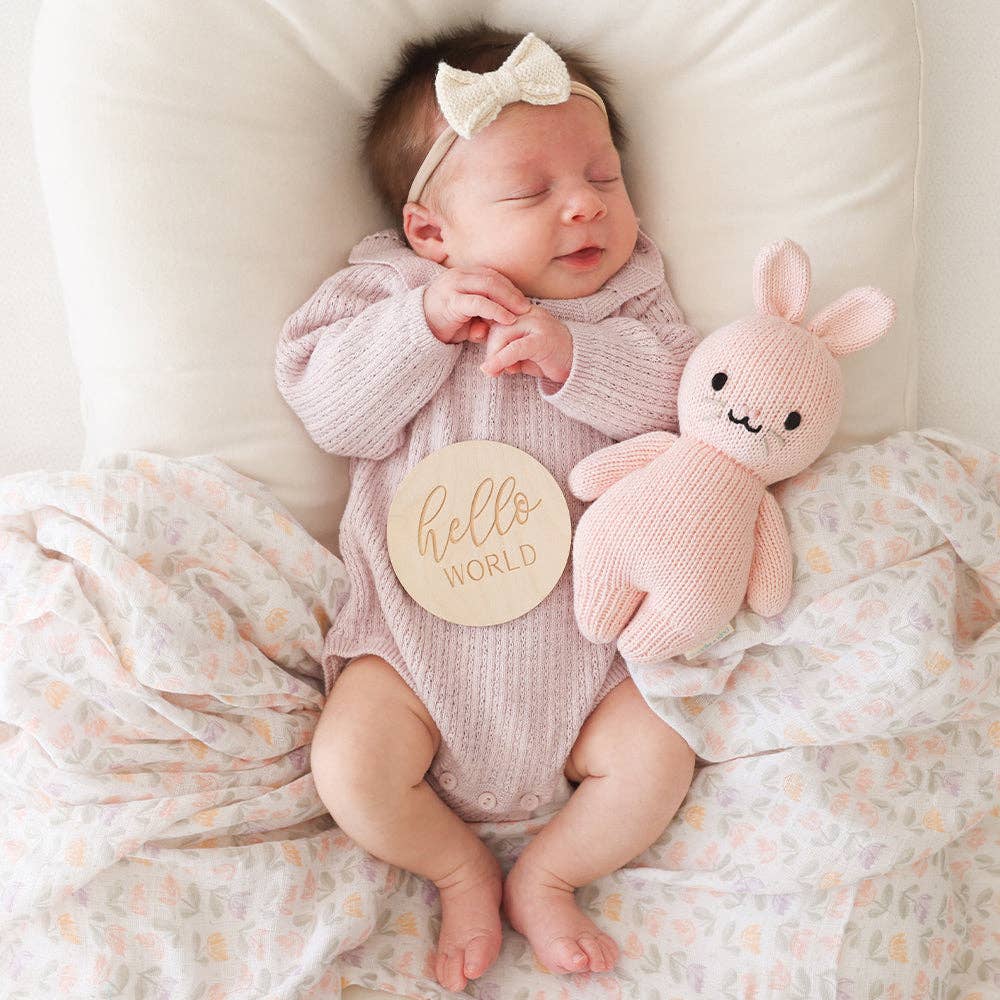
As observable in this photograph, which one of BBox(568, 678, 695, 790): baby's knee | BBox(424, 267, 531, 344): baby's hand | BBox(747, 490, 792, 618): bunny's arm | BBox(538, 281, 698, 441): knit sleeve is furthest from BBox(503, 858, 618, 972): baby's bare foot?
BBox(424, 267, 531, 344): baby's hand

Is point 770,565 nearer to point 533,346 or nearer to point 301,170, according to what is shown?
point 533,346

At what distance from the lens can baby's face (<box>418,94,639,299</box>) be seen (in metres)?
1.28

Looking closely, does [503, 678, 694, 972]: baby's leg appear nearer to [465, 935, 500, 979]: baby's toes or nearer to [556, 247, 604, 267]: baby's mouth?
[465, 935, 500, 979]: baby's toes

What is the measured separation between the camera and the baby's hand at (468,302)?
122cm

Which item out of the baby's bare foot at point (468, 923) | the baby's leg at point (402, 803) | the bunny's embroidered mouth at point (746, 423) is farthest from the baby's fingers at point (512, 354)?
the baby's bare foot at point (468, 923)

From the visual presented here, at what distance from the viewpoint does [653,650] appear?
1.16m

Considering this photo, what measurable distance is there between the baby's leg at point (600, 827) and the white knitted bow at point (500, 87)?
2.28 ft

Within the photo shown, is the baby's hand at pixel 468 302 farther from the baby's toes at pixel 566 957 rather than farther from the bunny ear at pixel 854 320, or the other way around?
the baby's toes at pixel 566 957

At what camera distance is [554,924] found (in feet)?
3.90

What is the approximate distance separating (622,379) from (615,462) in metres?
0.10

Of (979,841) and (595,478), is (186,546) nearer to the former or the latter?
Result: (595,478)

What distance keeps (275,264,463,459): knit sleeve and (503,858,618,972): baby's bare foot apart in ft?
1.74

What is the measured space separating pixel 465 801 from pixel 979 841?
0.60 m

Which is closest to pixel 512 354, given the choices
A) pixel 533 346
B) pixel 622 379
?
pixel 533 346
